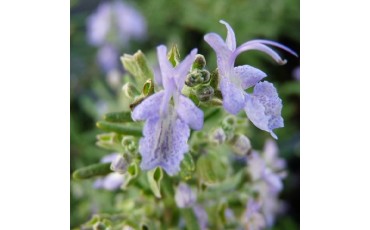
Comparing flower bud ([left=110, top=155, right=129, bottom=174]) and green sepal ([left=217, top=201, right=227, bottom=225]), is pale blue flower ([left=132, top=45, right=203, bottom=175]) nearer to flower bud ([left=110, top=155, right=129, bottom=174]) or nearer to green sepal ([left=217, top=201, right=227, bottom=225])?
flower bud ([left=110, top=155, right=129, bottom=174])

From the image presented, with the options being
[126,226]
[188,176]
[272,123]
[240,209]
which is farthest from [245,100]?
[240,209]

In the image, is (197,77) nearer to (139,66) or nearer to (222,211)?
(139,66)

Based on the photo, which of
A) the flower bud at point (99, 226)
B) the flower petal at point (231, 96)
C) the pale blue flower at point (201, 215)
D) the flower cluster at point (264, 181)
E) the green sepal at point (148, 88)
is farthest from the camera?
the flower cluster at point (264, 181)

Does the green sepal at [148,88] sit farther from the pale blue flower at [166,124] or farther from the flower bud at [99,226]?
the flower bud at [99,226]

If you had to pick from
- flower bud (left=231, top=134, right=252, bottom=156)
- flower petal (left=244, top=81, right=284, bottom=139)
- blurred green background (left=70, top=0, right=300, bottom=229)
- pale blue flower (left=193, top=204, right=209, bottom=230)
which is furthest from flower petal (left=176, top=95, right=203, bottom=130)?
blurred green background (left=70, top=0, right=300, bottom=229)

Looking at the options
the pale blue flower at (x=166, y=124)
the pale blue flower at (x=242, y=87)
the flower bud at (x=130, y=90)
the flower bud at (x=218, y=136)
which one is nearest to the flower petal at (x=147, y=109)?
the pale blue flower at (x=166, y=124)
